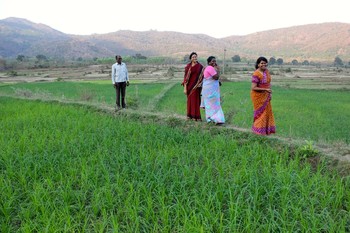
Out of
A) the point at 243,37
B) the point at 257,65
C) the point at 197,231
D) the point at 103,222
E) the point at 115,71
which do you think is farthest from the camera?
the point at 243,37

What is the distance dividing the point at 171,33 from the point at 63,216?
14966cm

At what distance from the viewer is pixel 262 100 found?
585 centimetres

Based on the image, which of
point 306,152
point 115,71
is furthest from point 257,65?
point 115,71

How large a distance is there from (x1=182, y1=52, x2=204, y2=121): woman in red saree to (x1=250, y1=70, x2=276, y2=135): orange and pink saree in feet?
5.16

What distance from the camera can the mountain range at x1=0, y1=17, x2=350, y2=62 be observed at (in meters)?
94.3

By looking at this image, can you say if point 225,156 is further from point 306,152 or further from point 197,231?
point 197,231

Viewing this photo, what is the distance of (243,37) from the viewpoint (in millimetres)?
143500

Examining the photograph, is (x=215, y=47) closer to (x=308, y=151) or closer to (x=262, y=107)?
(x=262, y=107)

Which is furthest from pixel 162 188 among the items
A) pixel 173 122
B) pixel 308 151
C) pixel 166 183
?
pixel 173 122

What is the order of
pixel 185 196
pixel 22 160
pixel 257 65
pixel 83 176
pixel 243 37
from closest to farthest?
pixel 185 196 < pixel 83 176 < pixel 22 160 < pixel 257 65 < pixel 243 37

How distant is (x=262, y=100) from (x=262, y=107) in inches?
5.1

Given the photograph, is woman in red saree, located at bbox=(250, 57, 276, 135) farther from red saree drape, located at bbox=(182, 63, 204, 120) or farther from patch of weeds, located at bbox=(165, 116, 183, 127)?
patch of weeds, located at bbox=(165, 116, 183, 127)

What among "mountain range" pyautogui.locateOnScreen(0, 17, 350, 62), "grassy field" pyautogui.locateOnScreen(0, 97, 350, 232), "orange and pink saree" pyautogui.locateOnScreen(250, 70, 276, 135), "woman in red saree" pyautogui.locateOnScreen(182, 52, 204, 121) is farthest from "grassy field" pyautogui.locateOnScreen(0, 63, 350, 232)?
"mountain range" pyautogui.locateOnScreen(0, 17, 350, 62)

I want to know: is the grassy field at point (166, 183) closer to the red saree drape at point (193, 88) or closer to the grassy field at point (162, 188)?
the grassy field at point (162, 188)
